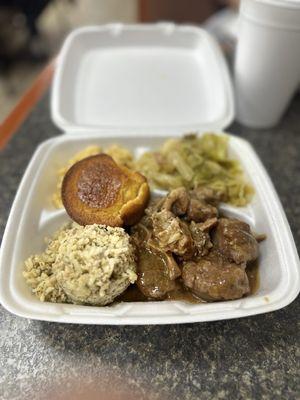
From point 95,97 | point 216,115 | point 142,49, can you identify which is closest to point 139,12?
point 142,49

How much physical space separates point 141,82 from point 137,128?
54cm

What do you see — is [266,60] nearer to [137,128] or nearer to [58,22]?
[137,128]

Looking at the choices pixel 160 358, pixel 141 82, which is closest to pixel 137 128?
pixel 141 82

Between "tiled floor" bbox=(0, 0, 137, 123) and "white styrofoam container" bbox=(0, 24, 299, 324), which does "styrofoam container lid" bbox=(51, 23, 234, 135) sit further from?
"tiled floor" bbox=(0, 0, 137, 123)

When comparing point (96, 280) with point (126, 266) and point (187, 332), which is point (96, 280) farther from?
point (187, 332)

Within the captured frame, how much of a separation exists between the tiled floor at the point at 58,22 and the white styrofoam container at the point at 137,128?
6.20 ft

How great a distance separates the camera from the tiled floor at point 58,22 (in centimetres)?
422

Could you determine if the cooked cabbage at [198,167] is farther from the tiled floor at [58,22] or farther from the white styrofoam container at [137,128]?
the tiled floor at [58,22]

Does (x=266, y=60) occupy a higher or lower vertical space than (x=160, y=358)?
higher

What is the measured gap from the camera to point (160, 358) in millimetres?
1102

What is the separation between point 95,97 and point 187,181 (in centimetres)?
87

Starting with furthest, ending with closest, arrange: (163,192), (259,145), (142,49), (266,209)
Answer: (142,49) < (259,145) < (163,192) < (266,209)

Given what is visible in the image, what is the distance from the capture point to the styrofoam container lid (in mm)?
1891

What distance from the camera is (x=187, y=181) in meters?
1.54
